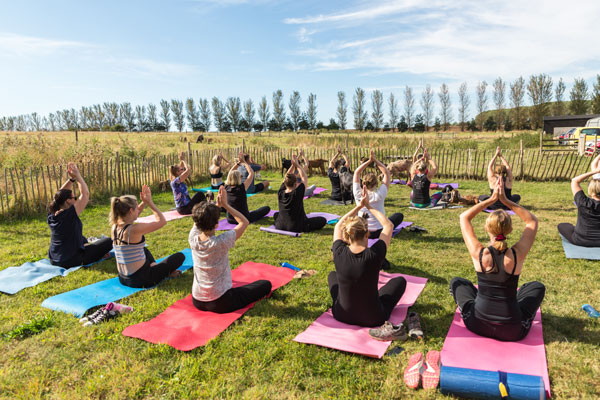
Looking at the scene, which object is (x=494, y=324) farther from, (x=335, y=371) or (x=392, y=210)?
(x=392, y=210)

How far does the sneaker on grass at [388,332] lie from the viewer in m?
3.67

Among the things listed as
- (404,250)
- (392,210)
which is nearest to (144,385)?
(404,250)

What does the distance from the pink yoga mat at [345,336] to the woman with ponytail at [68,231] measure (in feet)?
13.8

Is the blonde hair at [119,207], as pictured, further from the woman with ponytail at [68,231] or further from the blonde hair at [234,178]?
the blonde hair at [234,178]

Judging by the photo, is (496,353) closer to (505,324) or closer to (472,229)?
(505,324)

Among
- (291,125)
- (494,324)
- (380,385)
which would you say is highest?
(291,125)

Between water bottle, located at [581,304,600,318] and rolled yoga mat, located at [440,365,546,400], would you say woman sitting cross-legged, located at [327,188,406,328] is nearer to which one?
rolled yoga mat, located at [440,365,546,400]

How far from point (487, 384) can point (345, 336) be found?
1349 millimetres

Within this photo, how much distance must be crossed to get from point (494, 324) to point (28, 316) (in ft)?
17.1

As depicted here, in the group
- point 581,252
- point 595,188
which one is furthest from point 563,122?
point 581,252

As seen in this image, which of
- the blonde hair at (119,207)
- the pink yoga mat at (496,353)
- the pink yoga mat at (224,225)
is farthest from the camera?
the pink yoga mat at (224,225)

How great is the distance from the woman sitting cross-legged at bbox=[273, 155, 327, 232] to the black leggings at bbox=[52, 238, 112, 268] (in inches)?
130

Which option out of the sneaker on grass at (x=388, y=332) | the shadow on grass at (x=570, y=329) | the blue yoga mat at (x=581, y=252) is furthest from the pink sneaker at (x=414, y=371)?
the blue yoga mat at (x=581, y=252)

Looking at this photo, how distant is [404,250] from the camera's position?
6.65 meters
